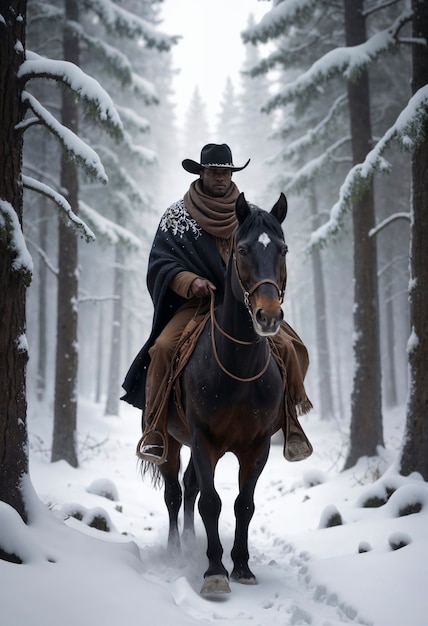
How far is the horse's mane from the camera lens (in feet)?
14.9

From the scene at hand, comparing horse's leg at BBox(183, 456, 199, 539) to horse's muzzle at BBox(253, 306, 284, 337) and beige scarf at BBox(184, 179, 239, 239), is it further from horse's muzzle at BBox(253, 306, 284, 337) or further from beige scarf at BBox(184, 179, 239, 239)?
horse's muzzle at BBox(253, 306, 284, 337)

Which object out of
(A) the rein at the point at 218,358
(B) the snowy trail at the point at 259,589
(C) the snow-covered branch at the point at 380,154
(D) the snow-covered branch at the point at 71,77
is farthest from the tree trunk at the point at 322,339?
(A) the rein at the point at 218,358

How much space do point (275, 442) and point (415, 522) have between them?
44.5 ft

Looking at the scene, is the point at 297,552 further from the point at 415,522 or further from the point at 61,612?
the point at 61,612

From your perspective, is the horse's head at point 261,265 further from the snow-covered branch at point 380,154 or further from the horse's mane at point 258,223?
the snow-covered branch at point 380,154

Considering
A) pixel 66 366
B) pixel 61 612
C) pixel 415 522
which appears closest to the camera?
pixel 61 612

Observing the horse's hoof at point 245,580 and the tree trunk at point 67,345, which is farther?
the tree trunk at point 67,345

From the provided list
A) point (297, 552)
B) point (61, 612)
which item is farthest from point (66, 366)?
point (61, 612)

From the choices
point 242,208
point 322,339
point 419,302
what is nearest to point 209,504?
point 242,208

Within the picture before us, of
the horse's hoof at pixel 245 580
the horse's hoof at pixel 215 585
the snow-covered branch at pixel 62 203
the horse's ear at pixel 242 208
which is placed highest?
the snow-covered branch at pixel 62 203

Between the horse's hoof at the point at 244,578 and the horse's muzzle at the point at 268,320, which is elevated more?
the horse's muzzle at the point at 268,320

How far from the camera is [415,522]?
220 inches

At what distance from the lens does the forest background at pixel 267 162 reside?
5152mm

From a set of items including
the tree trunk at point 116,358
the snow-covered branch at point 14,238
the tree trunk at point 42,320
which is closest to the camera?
the snow-covered branch at point 14,238
